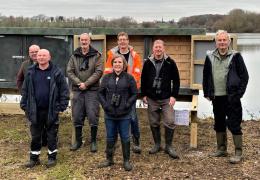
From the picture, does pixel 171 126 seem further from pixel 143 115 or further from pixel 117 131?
pixel 143 115

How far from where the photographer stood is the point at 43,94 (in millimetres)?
5637

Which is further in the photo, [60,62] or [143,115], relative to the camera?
[143,115]

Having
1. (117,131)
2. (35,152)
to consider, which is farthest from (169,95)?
(35,152)

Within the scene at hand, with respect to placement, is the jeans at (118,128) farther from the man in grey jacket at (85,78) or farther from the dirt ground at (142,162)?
the man in grey jacket at (85,78)

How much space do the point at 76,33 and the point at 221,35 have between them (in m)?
2.79

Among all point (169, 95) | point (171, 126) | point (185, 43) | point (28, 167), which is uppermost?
point (185, 43)

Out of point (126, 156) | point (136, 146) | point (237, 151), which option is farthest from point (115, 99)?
point (237, 151)

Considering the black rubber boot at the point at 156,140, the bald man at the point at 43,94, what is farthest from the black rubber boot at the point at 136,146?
the bald man at the point at 43,94

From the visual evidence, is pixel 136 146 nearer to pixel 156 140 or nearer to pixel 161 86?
pixel 156 140

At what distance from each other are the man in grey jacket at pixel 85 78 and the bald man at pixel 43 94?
55 centimetres

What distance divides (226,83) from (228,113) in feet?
1.35

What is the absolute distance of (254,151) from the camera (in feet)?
21.4

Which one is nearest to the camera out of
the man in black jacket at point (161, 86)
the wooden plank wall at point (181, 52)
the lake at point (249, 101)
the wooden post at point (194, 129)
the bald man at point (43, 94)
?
the bald man at point (43, 94)

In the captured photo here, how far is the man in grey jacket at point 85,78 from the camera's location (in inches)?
247
